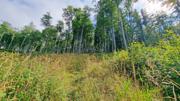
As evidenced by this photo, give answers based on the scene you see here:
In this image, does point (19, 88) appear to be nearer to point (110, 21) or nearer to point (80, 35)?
point (110, 21)

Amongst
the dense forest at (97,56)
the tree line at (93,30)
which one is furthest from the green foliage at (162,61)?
the tree line at (93,30)

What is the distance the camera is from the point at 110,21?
32.1m

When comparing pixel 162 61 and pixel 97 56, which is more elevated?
pixel 97 56

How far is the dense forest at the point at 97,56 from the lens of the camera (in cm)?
340

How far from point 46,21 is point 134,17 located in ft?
61.7

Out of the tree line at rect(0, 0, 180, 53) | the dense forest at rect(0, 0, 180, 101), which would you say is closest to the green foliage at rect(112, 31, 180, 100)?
the dense forest at rect(0, 0, 180, 101)

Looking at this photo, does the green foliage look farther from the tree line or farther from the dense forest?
the tree line

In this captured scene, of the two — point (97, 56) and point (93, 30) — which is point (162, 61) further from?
point (93, 30)

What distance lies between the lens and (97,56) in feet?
50.9

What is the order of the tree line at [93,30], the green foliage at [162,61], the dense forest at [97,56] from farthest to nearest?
the tree line at [93,30], the green foliage at [162,61], the dense forest at [97,56]

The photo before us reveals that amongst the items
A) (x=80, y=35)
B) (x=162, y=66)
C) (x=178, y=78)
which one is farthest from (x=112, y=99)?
(x=80, y=35)

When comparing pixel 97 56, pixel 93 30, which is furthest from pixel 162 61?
pixel 93 30

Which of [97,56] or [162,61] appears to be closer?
[162,61]

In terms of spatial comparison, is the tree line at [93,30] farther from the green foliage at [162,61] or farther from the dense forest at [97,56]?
the green foliage at [162,61]
